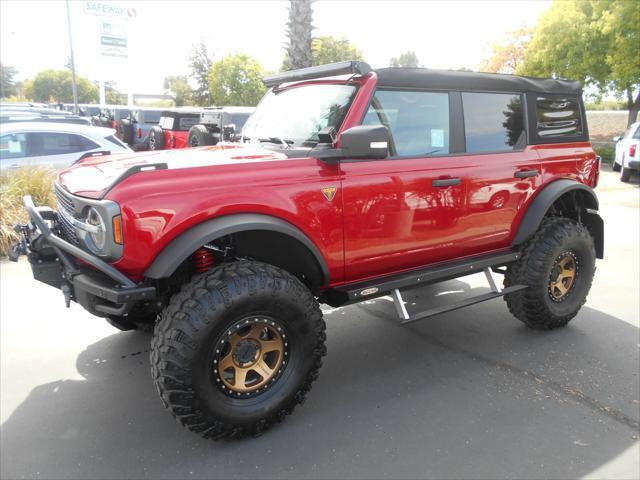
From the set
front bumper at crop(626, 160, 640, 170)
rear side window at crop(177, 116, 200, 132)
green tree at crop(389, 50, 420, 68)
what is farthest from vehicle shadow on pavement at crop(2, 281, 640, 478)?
green tree at crop(389, 50, 420, 68)

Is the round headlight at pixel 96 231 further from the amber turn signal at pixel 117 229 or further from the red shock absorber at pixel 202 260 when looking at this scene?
→ the red shock absorber at pixel 202 260

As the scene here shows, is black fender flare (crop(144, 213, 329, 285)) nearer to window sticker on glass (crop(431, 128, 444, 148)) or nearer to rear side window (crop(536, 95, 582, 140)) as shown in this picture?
window sticker on glass (crop(431, 128, 444, 148))

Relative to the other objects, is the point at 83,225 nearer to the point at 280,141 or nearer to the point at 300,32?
the point at 280,141

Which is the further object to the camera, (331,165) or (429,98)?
(429,98)

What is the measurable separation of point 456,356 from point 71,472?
8.85 ft

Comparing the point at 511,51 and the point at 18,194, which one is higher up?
the point at 511,51

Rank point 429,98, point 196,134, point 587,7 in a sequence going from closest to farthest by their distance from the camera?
1. point 429,98
2. point 196,134
3. point 587,7

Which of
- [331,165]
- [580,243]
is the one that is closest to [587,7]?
[580,243]

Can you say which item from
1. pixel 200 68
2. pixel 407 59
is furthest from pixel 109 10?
pixel 407 59

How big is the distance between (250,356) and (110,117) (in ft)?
65.2

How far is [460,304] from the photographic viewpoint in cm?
365

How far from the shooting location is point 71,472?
2.63m

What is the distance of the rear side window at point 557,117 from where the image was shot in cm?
432

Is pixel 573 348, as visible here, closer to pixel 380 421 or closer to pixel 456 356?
pixel 456 356
